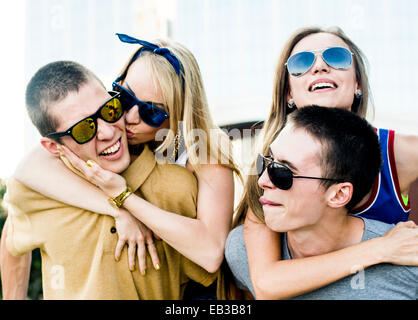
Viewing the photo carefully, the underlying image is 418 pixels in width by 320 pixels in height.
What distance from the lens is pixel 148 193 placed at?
2396mm

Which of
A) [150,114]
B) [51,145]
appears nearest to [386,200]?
[150,114]

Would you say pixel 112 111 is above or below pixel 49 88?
below

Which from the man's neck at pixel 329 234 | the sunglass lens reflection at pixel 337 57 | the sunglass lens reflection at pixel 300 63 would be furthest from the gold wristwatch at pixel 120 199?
the sunglass lens reflection at pixel 337 57

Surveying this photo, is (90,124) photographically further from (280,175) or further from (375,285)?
(375,285)

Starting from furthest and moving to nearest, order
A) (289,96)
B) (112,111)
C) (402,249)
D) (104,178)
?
(289,96) < (112,111) < (104,178) < (402,249)

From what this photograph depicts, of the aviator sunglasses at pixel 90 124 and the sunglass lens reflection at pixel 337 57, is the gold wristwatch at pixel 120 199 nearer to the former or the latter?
the aviator sunglasses at pixel 90 124

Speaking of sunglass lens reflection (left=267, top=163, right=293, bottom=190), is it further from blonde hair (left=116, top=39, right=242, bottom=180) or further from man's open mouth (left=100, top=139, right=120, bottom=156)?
man's open mouth (left=100, top=139, right=120, bottom=156)

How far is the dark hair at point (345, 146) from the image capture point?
6.56ft

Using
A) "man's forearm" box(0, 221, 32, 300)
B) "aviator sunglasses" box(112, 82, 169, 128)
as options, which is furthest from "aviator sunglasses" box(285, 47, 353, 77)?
"man's forearm" box(0, 221, 32, 300)

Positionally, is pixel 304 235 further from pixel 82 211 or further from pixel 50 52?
pixel 50 52

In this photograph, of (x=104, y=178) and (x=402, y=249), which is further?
(x=104, y=178)

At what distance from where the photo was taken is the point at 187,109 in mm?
2516

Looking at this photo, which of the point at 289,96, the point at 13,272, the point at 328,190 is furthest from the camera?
the point at 289,96

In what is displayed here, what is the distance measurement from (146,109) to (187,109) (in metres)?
0.23
